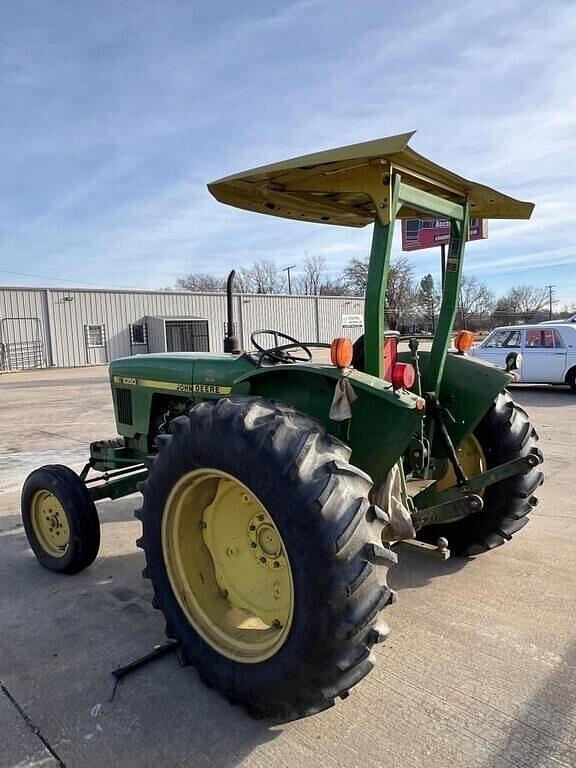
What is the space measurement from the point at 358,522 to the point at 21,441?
7.73 meters

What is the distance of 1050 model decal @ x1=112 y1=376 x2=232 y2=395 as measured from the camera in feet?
11.4

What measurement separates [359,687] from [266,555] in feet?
2.25

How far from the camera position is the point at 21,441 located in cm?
838

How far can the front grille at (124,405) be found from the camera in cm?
421

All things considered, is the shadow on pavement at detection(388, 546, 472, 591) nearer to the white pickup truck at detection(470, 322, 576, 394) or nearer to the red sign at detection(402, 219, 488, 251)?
the red sign at detection(402, 219, 488, 251)

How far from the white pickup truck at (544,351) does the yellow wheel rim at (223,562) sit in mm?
10747

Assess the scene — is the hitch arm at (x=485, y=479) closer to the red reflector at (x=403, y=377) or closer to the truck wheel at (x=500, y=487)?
the truck wheel at (x=500, y=487)

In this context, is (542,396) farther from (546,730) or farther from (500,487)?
(546,730)

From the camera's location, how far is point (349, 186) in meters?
2.38

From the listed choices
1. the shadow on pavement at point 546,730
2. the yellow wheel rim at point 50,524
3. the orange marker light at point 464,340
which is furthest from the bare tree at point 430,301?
the yellow wheel rim at point 50,524

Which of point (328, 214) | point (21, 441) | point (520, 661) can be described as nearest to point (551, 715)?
point (520, 661)

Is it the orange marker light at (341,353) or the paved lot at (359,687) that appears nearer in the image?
the paved lot at (359,687)

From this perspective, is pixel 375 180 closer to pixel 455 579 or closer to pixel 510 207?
pixel 510 207

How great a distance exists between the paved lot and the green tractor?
0.17m
